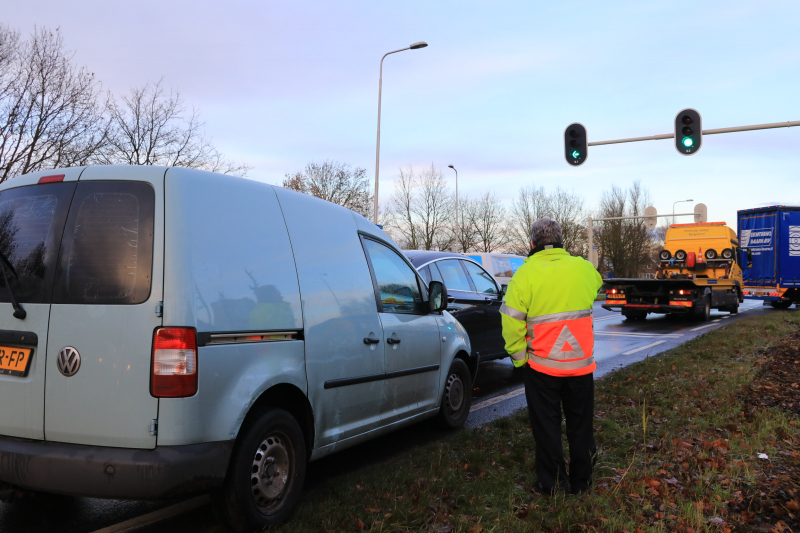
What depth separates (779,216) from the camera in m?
24.4

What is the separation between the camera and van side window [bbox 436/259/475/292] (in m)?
7.79

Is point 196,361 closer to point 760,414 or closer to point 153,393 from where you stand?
point 153,393

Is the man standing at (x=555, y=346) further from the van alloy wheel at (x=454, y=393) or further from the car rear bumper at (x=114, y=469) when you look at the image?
the car rear bumper at (x=114, y=469)

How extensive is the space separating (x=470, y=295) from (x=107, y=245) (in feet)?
17.9

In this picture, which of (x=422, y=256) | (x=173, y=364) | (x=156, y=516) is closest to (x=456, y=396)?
(x=422, y=256)

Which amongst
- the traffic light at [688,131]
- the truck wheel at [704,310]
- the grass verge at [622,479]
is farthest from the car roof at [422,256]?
the truck wheel at [704,310]

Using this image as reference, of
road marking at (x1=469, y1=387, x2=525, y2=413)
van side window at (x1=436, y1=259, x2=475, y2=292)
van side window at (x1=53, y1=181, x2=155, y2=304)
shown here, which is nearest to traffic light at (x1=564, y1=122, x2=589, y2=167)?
van side window at (x1=436, y1=259, x2=475, y2=292)

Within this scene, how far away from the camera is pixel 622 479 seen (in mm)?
4152

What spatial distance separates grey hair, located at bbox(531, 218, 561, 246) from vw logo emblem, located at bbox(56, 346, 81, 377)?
8.92 feet

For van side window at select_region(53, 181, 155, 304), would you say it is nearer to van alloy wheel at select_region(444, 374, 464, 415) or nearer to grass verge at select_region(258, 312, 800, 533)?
grass verge at select_region(258, 312, 800, 533)

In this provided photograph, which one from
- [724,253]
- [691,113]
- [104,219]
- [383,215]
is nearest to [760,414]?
[104,219]

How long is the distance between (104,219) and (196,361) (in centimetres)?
91

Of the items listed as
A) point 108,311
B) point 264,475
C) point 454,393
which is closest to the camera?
point 108,311

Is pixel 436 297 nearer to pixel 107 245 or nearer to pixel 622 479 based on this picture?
pixel 622 479
